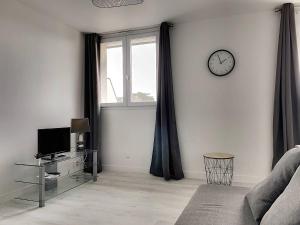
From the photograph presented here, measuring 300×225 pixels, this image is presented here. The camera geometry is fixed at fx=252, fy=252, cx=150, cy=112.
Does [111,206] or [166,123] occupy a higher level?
[166,123]

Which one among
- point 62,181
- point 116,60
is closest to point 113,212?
point 62,181

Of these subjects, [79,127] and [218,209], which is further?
[79,127]

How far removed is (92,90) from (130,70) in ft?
2.49

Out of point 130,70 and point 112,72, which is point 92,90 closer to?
point 112,72

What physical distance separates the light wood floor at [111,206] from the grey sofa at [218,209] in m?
0.75

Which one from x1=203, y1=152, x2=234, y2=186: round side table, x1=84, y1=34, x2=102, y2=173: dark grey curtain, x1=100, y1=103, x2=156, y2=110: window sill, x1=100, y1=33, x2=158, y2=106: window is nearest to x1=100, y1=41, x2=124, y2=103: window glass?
x1=100, y1=33, x2=158, y2=106: window

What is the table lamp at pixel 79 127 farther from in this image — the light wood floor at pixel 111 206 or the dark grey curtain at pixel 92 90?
the light wood floor at pixel 111 206

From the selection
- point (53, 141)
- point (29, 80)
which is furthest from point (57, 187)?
point (29, 80)

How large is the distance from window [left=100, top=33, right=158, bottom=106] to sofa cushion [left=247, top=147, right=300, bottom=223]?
283 cm

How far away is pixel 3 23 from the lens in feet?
9.90

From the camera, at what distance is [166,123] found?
156 inches

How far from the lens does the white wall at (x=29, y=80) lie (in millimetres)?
3057

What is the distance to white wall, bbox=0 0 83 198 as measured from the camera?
120 inches

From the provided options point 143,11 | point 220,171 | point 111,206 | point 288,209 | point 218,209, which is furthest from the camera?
point 220,171
